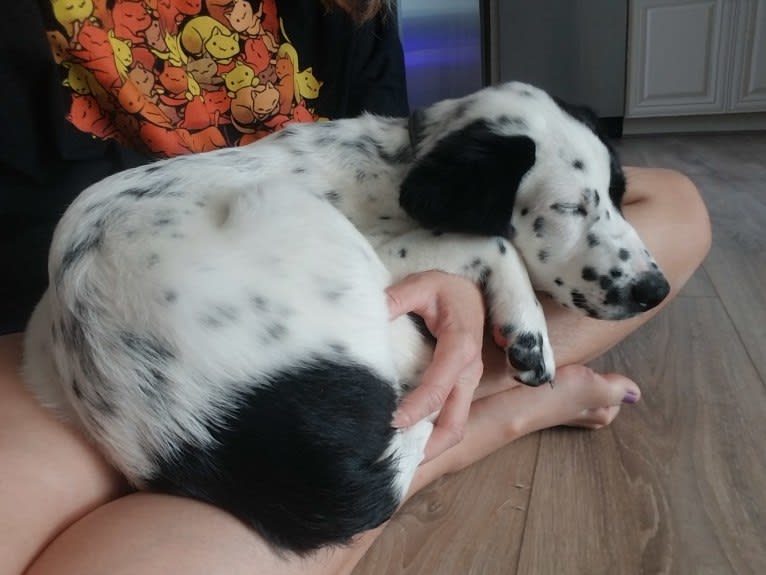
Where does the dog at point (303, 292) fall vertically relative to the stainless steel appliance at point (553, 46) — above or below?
above

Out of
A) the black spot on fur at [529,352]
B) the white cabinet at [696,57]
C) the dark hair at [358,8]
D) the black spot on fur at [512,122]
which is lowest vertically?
the white cabinet at [696,57]

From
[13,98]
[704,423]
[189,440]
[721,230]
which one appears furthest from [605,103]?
[189,440]

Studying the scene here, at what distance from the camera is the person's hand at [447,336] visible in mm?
895

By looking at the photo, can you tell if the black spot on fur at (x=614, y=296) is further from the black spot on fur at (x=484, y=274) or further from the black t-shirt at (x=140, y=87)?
the black t-shirt at (x=140, y=87)

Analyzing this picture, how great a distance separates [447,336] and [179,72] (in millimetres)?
773

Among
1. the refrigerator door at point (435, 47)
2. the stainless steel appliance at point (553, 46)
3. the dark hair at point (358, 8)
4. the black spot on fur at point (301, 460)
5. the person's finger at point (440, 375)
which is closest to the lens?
the black spot on fur at point (301, 460)


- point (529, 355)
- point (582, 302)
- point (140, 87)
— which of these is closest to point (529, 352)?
point (529, 355)

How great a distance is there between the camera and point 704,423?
1.22 meters

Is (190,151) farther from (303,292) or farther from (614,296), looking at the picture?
(614,296)

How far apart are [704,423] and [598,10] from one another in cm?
411

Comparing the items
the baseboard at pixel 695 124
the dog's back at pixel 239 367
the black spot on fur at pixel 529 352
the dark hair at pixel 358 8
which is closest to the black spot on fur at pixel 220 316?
the dog's back at pixel 239 367

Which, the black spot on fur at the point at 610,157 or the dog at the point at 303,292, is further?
the black spot on fur at the point at 610,157

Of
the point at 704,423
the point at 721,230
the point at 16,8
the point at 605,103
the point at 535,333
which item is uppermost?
the point at 16,8

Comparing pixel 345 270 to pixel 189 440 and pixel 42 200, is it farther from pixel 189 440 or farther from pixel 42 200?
pixel 42 200
